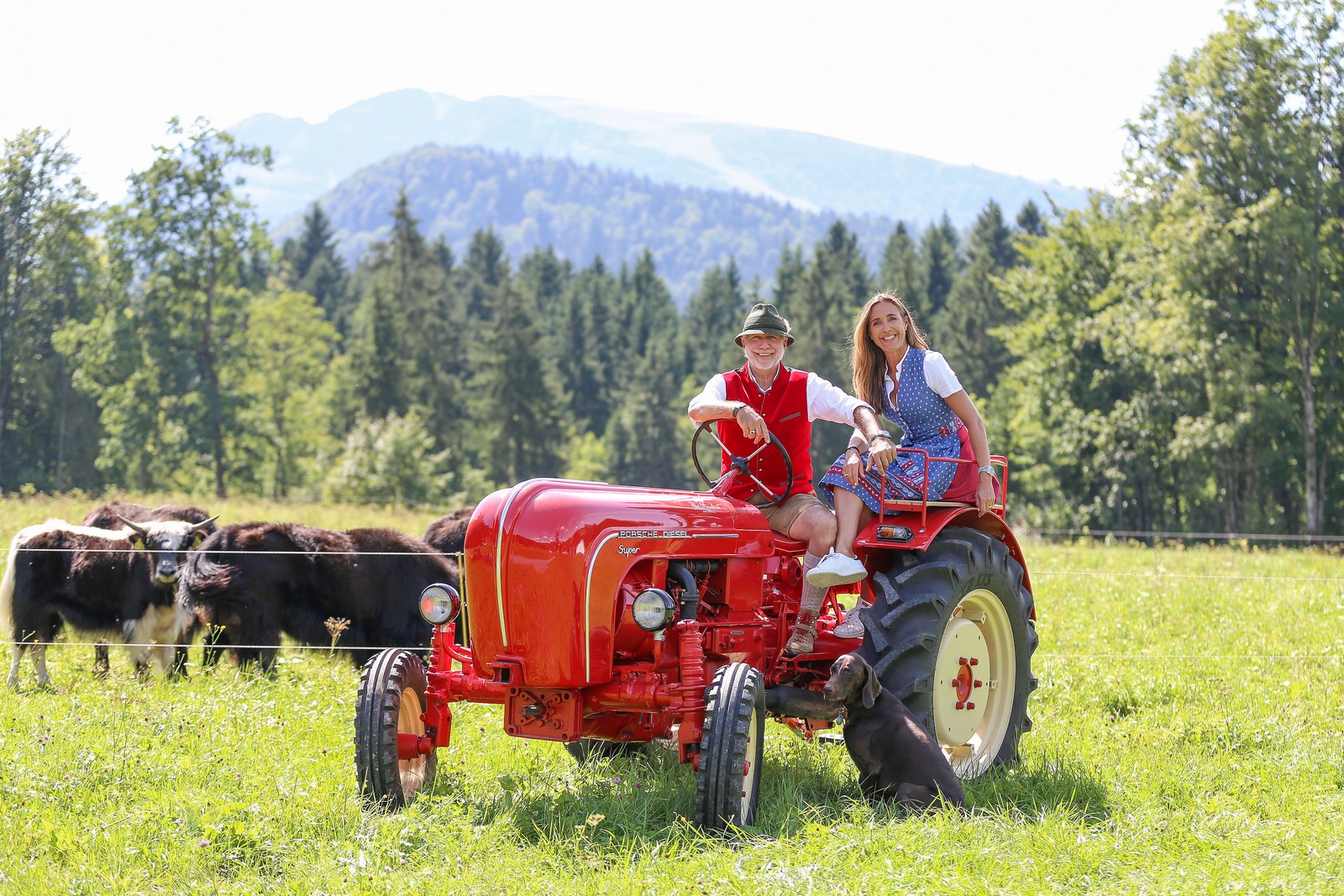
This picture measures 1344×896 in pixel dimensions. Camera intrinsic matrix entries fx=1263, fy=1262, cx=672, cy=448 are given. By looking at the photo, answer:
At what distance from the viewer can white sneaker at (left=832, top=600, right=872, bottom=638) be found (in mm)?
6129

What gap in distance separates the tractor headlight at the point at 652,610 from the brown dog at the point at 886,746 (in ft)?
2.81

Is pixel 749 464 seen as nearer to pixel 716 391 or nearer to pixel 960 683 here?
pixel 716 391

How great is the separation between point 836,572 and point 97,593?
680 cm

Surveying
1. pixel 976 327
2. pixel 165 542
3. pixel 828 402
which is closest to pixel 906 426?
pixel 828 402

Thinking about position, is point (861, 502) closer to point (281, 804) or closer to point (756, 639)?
point (756, 639)

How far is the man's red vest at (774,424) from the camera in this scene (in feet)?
21.2

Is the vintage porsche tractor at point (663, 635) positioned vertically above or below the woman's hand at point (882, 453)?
below

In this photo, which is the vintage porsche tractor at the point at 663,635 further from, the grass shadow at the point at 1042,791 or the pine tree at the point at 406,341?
the pine tree at the point at 406,341

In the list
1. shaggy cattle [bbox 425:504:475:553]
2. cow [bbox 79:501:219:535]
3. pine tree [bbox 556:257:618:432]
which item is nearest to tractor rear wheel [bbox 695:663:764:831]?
shaggy cattle [bbox 425:504:475:553]

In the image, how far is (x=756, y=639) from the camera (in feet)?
20.1

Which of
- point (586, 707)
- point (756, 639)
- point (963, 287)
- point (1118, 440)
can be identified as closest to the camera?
point (586, 707)

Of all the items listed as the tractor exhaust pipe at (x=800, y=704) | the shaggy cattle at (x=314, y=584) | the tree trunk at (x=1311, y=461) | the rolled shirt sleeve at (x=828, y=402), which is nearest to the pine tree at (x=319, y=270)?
the tree trunk at (x=1311, y=461)

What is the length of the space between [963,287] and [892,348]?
57.4 m

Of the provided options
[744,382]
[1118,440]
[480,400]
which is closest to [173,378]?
[480,400]
